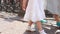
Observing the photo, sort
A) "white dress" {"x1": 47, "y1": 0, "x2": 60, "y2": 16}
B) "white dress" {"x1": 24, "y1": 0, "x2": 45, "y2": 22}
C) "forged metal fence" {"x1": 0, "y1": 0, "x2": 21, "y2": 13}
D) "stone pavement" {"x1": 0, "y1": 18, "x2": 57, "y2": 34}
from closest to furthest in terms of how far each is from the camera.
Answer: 1. "white dress" {"x1": 24, "y1": 0, "x2": 45, "y2": 22}
2. "white dress" {"x1": 47, "y1": 0, "x2": 60, "y2": 16}
3. "stone pavement" {"x1": 0, "y1": 18, "x2": 57, "y2": 34}
4. "forged metal fence" {"x1": 0, "y1": 0, "x2": 21, "y2": 13}

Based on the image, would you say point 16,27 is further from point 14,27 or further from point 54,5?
point 54,5

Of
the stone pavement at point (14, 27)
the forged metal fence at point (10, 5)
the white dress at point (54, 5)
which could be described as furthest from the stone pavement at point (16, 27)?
the forged metal fence at point (10, 5)

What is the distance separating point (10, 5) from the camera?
282 inches

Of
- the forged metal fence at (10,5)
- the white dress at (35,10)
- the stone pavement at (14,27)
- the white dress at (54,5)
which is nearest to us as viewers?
the white dress at (35,10)

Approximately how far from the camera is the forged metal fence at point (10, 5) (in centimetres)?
695

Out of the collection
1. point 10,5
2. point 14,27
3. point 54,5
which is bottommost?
point 14,27

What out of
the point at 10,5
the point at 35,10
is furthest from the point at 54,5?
the point at 10,5

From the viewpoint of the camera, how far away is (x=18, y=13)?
6637 millimetres

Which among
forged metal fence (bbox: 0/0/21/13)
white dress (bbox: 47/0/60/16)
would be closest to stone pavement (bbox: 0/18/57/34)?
white dress (bbox: 47/0/60/16)

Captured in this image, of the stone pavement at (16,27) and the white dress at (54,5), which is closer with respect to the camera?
the white dress at (54,5)

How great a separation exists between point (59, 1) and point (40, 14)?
630 mm

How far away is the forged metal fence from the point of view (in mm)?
6950

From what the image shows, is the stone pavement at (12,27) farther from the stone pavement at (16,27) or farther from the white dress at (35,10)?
the white dress at (35,10)

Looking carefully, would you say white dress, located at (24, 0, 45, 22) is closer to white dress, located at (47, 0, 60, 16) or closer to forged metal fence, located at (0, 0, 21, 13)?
white dress, located at (47, 0, 60, 16)
